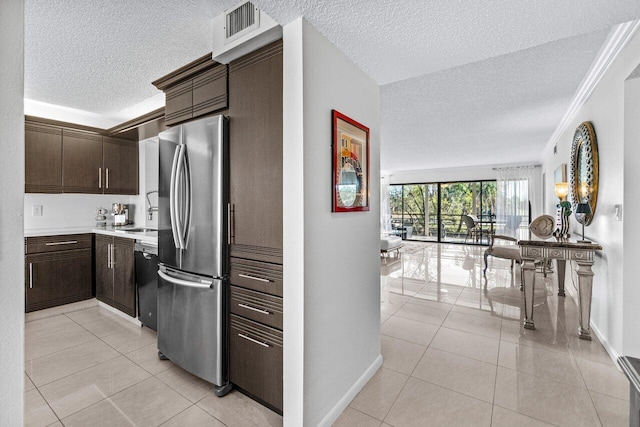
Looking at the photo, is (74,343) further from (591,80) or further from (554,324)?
(591,80)

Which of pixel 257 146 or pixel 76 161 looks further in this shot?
pixel 76 161

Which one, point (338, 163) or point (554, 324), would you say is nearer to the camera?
point (338, 163)

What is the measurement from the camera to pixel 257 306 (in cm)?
179

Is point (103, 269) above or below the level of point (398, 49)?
below

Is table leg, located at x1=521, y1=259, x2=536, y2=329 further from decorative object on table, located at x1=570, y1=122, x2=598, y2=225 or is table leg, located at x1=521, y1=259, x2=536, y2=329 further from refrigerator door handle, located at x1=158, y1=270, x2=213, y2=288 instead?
refrigerator door handle, located at x1=158, y1=270, x2=213, y2=288

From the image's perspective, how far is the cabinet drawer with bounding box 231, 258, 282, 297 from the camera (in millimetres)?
1702

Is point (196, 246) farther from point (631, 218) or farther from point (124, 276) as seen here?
point (631, 218)

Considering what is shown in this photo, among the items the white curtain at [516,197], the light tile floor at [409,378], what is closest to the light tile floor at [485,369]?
the light tile floor at [409,378]

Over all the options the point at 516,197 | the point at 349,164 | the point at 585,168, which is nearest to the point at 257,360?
the point at 349,164

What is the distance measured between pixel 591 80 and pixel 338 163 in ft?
9.35

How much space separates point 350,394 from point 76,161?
164 inches

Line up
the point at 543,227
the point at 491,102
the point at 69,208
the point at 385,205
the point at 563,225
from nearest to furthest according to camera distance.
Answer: the point at 563,225 → the point at 543,227 → the point at 491,102 → the point at 69,208 → the point at 385,205

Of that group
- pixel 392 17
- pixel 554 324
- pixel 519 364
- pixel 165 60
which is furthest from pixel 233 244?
pixel 554 324

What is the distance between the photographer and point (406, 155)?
711cm
